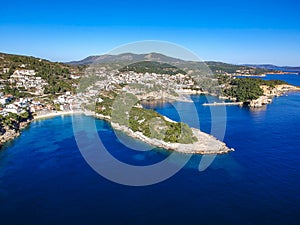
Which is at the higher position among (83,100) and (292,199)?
(83,100)

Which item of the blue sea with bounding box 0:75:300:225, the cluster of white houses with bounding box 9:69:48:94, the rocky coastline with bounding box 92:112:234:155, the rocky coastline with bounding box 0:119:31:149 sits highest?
the cluster of white houses with bounding box 9:69:48:94

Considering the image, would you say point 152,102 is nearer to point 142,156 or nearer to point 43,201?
point 142,156

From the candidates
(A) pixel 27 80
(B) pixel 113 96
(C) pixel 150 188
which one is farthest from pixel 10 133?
(A) pixel 27 80

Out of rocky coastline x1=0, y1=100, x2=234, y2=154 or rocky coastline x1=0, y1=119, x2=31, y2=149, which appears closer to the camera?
rocky coastline x1=0, y1=100, x2=234, y2=154

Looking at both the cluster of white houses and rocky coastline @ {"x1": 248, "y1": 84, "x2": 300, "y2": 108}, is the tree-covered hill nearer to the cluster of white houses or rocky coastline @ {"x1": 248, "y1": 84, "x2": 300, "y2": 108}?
the cluster of white houses

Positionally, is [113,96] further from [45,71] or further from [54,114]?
[45,71]

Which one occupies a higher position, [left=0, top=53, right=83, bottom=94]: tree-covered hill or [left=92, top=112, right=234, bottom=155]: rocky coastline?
[left=0, top=53, right=83, bottom=94]: tree-covered hill

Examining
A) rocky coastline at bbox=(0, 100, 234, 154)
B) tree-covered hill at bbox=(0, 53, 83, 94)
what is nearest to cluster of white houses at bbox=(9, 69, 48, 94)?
tree-covered hill at bbox=(0, 53, 83, 94)

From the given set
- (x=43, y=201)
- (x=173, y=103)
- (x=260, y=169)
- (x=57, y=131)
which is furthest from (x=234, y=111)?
(x=43, y=201)

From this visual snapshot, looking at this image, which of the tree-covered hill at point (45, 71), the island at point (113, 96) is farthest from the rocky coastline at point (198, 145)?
the tree-covered hill at point (45, 71)
